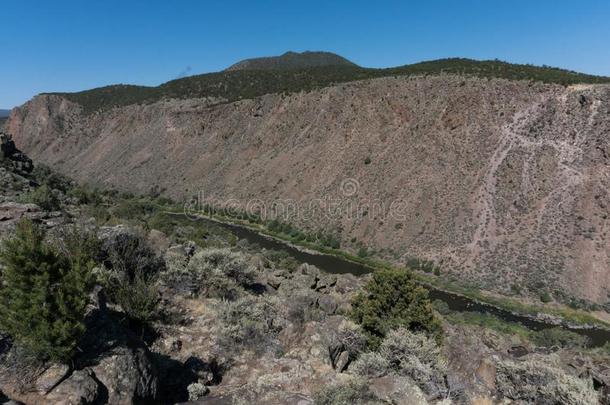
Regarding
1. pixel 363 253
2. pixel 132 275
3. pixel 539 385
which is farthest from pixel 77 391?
pixel 363 253

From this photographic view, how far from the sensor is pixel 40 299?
6.82 m

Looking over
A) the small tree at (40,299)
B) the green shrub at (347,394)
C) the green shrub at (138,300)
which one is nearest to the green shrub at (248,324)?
the green shrub at (138,300)

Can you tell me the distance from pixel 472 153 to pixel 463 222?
1029cm

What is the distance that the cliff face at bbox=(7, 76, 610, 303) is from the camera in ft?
128

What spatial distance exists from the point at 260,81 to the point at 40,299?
105581 mm

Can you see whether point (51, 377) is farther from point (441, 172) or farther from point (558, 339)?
point (441, 172)

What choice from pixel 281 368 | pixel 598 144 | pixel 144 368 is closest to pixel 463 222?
pixel 598 144

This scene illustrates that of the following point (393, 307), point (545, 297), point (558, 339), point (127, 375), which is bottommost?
point (545, 297)

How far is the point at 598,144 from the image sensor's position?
140 feet

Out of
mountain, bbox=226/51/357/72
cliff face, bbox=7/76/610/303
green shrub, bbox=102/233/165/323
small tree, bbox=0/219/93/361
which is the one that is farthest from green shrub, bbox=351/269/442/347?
mountain, bbox=226/51/357/72

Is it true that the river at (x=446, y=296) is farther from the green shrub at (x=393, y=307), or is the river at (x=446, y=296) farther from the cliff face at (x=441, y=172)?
the green shrub at (x=393, y=307)

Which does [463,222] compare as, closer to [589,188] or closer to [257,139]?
[589,188]

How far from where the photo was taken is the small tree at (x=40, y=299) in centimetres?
666

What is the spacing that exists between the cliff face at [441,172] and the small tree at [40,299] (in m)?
36.5
